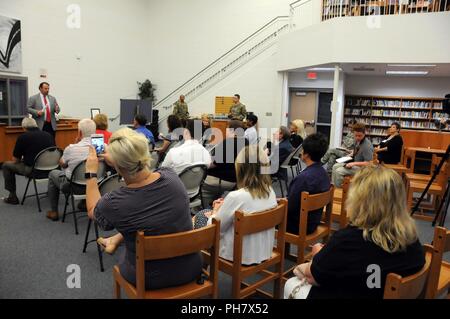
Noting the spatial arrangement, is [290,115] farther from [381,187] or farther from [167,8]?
[381,187]

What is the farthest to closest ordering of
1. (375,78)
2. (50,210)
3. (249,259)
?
(375,78) < (50,210) < (249,259)

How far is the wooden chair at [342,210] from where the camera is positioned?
3027 millimetres

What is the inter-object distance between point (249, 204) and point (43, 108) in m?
6.35

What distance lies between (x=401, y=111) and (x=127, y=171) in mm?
10330

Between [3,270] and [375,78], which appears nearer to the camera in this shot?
[3,270]

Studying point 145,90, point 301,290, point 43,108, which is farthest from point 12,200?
point 145,90

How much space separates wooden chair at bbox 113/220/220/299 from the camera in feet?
5.44

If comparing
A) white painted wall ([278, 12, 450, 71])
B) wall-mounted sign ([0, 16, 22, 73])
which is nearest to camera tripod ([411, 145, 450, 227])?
white painted wall ([278, 12, 450, 71])

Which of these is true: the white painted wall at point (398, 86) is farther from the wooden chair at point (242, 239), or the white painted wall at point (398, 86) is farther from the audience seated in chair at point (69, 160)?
the wooden chair at point (242, 239)

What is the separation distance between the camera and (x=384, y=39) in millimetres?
7531

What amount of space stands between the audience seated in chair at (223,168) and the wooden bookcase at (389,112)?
7452 millimetres

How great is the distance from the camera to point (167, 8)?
40.8ft
